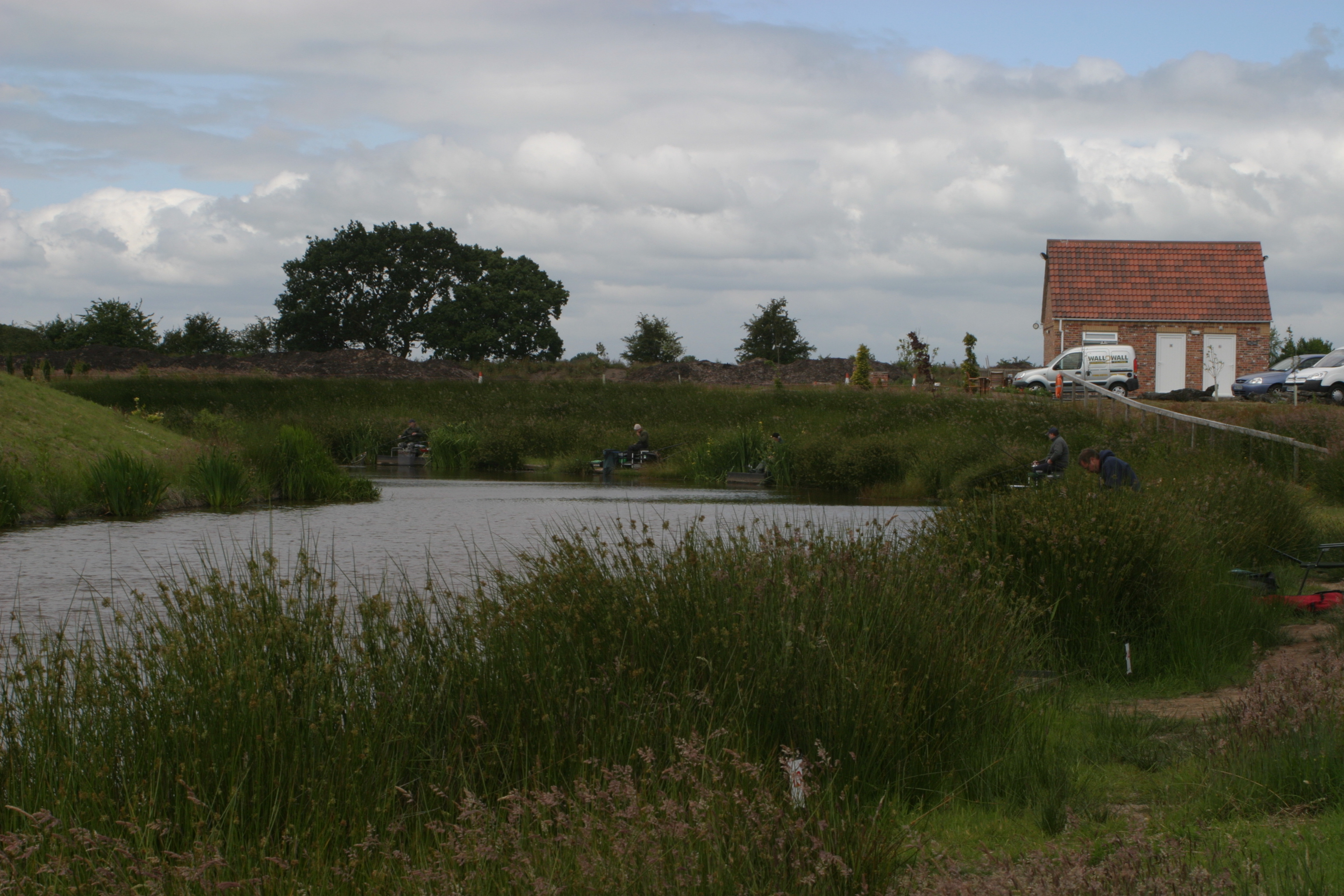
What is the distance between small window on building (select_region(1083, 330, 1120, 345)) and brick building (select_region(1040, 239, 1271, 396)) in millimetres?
37

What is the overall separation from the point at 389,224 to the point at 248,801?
72198 mm

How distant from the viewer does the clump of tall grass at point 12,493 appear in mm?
17141

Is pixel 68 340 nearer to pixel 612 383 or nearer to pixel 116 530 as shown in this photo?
pixel 612 383

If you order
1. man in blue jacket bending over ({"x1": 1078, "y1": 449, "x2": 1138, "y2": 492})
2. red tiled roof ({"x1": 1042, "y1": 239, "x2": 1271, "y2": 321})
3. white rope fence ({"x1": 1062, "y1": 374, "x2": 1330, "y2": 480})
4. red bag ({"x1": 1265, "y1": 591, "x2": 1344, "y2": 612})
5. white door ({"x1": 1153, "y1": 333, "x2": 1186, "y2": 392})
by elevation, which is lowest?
red bag ({"x1": 1265, "y1": 591, "x2": 1344, "y2": 612})

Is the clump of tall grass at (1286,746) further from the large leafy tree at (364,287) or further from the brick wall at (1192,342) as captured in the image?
the large leafy tree at (364,287)

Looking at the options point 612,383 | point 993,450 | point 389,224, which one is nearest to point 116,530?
point 993,450

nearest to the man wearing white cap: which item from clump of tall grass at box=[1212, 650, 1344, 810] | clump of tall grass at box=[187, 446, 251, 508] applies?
clump of tall grass at box=[187, 446, 251, 508]

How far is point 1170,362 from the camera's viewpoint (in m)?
48.5

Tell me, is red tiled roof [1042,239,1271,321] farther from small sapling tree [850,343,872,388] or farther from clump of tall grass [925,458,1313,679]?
clump of tall grass [925,458,1313,679]

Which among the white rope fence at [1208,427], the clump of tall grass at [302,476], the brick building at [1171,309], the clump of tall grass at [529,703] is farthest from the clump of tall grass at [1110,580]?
the brick building at [1171,309]

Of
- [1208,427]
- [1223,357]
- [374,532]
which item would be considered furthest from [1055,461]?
[1223,357]

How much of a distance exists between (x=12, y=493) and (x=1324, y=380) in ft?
118

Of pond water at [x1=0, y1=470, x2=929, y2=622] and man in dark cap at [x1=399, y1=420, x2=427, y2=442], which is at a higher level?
man in dark cap at [x1=399, y1=420, x2=427, y2=442]

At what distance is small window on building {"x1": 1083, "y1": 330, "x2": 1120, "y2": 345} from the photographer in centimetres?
4797
